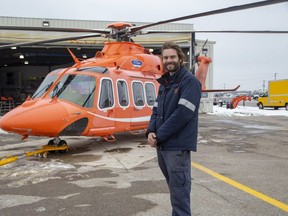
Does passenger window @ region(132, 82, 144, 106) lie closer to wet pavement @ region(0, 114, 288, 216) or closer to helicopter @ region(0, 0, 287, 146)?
helicopter @ region(0, 0, 287, 146)

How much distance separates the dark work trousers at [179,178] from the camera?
3199mm

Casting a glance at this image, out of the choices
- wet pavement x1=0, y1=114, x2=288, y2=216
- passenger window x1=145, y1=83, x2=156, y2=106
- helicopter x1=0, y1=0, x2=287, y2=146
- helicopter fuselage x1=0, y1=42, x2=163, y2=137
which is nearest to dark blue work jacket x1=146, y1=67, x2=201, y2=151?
wet pavement x1=0, y1=114, x2=288, y2=216

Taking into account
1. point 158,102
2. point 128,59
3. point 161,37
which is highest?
point 161,37

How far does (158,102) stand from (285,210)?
230cm

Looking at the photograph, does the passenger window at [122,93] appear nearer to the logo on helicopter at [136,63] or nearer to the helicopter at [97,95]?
the helicopter at [97,95]

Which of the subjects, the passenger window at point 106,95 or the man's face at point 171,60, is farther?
the passenger window at point 106,95

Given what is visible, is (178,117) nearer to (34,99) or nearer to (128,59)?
(34,99)

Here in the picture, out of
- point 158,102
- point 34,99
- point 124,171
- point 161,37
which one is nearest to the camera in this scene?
point 158,102

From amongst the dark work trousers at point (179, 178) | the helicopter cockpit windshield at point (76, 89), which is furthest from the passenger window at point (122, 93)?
the dark work trousers at point (179, 178)

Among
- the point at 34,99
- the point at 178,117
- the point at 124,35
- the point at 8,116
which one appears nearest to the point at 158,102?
the point at 178,117

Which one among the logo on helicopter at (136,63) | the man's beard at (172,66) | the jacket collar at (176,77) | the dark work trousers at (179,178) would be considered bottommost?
the dark work trousers at (179,178)

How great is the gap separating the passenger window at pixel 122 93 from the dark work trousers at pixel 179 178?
6444 mm

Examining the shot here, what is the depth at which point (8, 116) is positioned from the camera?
7461 mm

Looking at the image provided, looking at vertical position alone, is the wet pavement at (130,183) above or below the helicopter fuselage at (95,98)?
below
